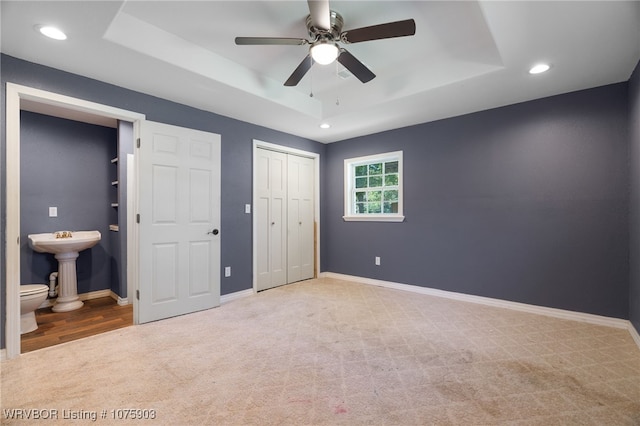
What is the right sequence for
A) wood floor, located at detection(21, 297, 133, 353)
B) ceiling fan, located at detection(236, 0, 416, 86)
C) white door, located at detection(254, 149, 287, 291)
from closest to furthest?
ceiling fan, located at detection(236, 0, 416, 86)
wood floor, located at detection(21, 297, 133, 353)
white door, located at detection(254, 149, 287, 291)

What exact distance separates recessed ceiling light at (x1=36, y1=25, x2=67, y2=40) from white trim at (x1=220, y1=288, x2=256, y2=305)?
2899 millimetres

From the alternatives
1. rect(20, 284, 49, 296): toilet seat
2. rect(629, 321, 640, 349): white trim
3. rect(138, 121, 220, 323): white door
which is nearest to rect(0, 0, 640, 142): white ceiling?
rect(138, 121, 220, 323): white door

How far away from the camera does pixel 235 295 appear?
3844 mm

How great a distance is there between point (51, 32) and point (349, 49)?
2.32m

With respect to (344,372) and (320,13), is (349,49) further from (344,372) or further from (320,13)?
(344,372)

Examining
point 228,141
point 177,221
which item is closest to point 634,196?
point 228,141

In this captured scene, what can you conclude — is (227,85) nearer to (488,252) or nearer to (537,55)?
(537,55)

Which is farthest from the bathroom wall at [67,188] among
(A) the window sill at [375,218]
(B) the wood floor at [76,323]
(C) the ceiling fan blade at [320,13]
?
(C) the ceiling fan blade at [320,13]

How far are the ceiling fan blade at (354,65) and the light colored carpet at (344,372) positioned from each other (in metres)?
2.31

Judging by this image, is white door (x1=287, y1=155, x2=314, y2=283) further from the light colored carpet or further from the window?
the light colored carpet

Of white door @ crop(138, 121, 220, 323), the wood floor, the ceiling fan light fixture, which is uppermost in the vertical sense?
the ceiling fan light fixture

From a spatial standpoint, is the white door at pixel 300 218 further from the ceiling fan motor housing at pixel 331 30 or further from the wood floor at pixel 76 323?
the ceiling fan motor housing at pixel 331 30

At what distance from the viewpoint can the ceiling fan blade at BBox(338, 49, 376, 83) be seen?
229cm

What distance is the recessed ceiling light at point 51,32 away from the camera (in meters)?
2.00
